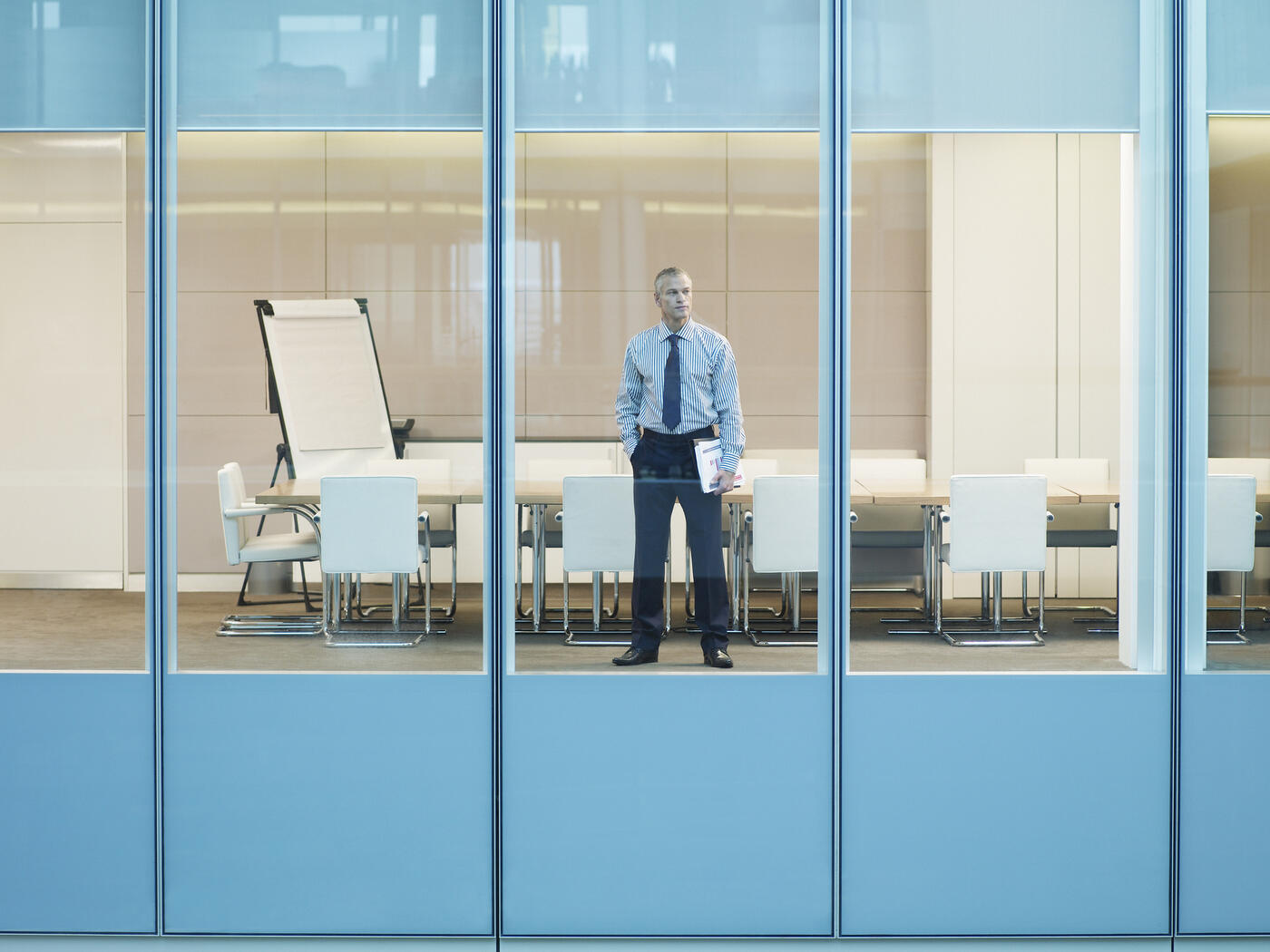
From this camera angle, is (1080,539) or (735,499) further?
(1080,539)

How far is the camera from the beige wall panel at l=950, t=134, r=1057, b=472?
473 cm

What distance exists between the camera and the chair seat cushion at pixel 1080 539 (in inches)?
168

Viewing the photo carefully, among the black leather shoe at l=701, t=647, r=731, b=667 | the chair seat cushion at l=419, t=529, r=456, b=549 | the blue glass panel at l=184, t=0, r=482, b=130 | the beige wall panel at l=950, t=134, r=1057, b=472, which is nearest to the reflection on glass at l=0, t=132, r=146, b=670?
the blue glass panel at l=184, t=0, r=482, b=130

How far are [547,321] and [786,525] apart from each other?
1.11 metres

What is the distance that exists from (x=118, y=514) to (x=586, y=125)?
208 cm

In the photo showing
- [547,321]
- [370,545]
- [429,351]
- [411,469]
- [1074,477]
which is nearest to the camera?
[547,321]

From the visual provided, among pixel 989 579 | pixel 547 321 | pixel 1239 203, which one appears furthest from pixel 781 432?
pixel 1239 203

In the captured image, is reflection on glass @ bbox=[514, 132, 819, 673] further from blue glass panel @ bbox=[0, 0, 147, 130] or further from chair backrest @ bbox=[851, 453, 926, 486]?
blue glass panel @ bbox=[0, 0, 147, 130]

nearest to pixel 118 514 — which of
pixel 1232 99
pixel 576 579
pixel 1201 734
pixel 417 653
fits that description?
pixel 417 653

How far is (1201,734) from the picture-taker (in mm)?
4047

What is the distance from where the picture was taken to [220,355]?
16.0ft

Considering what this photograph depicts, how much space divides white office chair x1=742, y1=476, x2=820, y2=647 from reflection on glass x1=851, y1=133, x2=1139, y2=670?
159mm

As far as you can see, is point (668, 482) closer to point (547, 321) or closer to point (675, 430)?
point (675, 430)

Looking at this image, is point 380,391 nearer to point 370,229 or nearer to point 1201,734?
point 370,229
